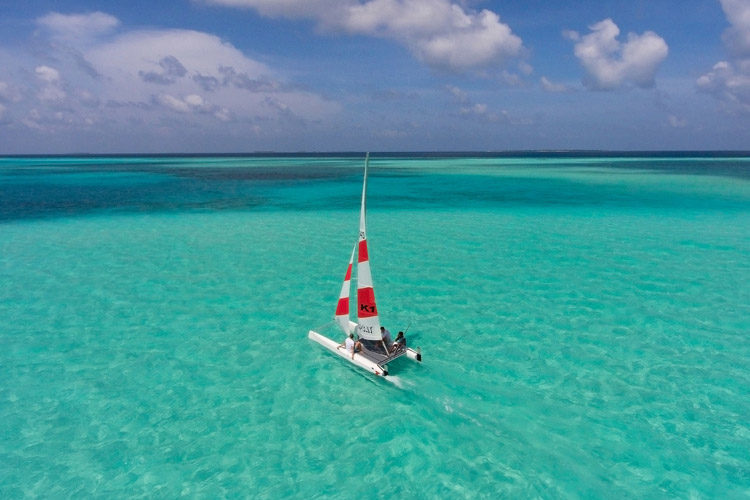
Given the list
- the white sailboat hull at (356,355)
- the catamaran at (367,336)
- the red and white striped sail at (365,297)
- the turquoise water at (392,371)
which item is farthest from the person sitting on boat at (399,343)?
the turquoise water at (392,371)

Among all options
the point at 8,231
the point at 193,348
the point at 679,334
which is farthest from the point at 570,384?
the point at 8,231

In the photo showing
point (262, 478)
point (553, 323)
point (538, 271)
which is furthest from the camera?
point (538, 271)

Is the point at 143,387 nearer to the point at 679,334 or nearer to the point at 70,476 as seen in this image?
the point at 70,476

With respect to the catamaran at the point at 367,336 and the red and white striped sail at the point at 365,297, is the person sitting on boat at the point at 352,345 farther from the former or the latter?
the red and white striped sail at the point at 365,297

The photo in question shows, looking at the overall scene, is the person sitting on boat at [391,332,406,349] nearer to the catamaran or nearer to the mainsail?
the catamaran

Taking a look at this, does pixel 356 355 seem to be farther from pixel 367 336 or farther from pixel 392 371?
pixel 392 371
